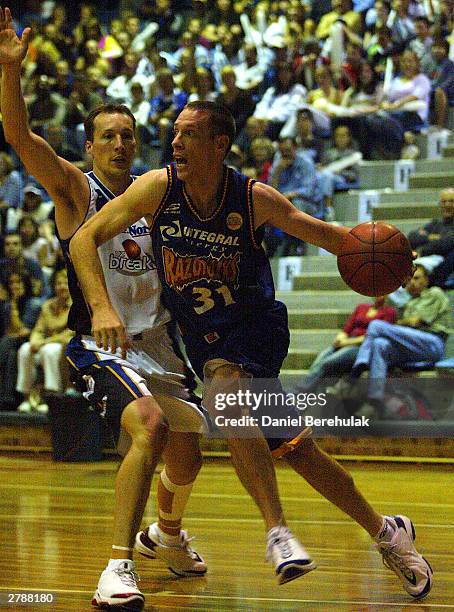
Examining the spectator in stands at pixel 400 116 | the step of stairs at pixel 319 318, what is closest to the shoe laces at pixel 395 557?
the step of stairs at pixel 319 318

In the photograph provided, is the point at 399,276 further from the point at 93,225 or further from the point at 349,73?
the point at 349,73

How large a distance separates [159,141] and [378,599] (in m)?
7.00

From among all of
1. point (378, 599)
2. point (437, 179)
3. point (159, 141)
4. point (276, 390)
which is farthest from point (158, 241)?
point (159, 141)

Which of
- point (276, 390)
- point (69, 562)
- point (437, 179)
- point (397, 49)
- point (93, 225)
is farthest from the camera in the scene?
point (397, 49)

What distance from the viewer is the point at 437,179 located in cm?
912

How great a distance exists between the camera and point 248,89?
34.4ft

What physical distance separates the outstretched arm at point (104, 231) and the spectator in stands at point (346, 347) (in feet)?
13.7

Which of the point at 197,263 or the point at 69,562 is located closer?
the point at 197,263

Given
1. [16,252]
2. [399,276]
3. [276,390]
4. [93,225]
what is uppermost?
[93,225]

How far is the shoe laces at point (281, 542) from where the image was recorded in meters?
3.36

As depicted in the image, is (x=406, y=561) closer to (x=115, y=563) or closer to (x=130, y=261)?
(x=115, y=563)

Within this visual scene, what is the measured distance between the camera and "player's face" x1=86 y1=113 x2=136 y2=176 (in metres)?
3.95

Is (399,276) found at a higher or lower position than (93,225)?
lower

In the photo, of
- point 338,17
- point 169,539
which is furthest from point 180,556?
point 338,17
